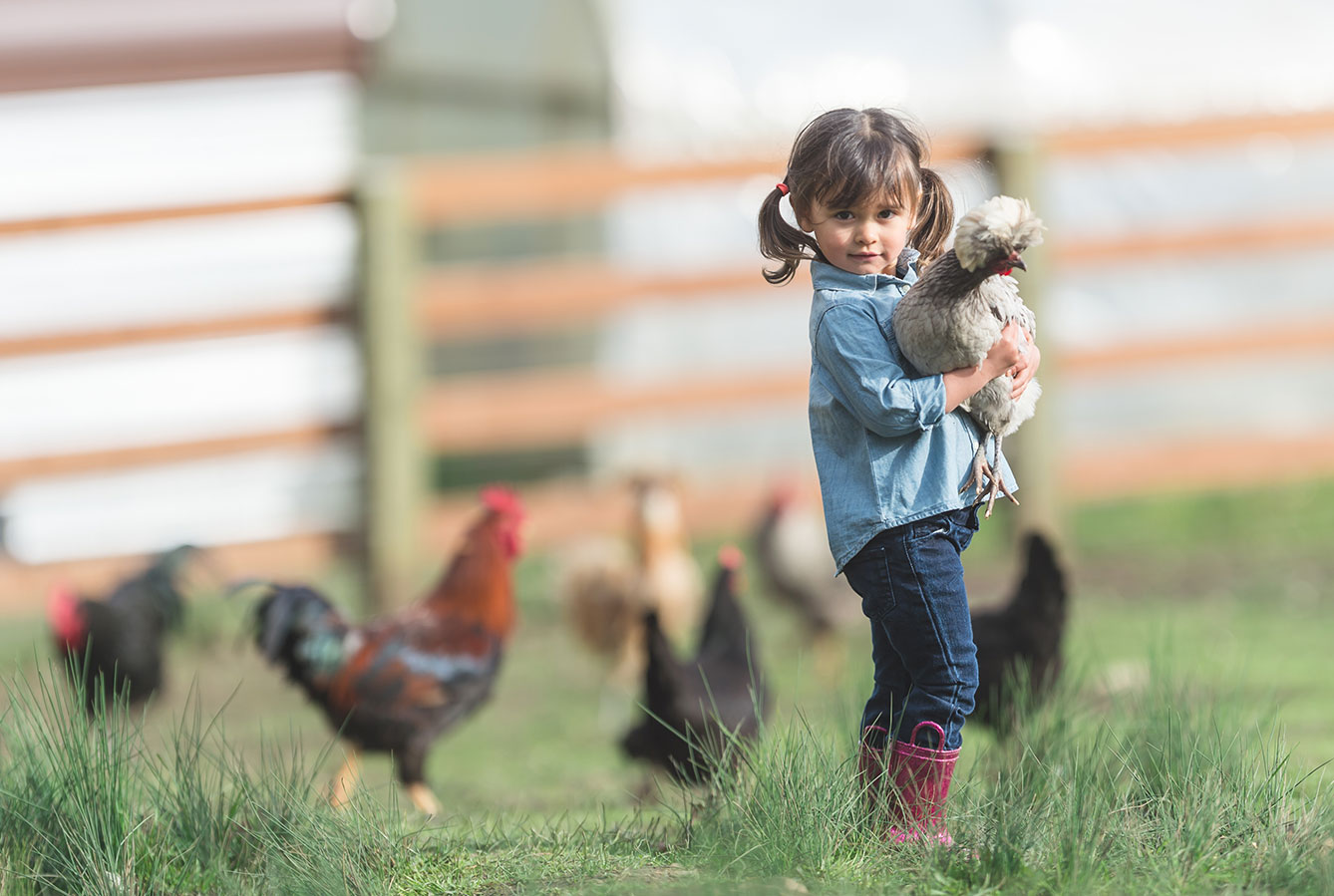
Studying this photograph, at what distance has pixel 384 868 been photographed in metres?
2.27

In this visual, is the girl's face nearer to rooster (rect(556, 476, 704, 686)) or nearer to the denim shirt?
the denim shirt

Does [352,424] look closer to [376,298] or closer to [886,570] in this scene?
[376,298]

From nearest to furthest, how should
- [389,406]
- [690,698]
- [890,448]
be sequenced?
[890,448], [690,698], [389,406]

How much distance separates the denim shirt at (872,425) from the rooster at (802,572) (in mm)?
3036

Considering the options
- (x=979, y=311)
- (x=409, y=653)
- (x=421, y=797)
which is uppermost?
(x=979, y=311)

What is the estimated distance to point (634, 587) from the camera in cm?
504

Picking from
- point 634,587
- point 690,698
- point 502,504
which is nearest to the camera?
point 690,698

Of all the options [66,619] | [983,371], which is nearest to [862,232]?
[983,371]

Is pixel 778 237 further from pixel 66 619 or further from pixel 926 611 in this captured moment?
pixel 66 619

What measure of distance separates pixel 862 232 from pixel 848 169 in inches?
4.5

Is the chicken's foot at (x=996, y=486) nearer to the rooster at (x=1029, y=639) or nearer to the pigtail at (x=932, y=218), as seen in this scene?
the pigtail at (x=932, y=218)

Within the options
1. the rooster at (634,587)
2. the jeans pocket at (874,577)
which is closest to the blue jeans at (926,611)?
the jeans pocket at (874,577)

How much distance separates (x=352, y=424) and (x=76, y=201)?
2.46 metres

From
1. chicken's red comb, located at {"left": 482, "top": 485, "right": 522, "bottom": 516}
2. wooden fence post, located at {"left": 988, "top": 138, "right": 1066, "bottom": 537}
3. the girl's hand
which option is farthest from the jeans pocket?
wooden fence post, located at {"left": 988, "top": 138, "right": 1066, "bottom": 537}
